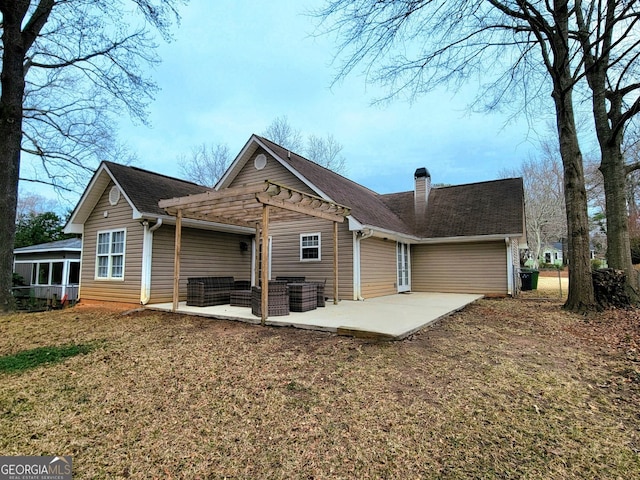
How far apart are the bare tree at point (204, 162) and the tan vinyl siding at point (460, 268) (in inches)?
762

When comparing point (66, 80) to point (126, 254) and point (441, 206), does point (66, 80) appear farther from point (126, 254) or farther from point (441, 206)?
point (441, 206)

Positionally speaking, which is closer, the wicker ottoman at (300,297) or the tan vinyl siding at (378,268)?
the wicker ottoman at (300,297)

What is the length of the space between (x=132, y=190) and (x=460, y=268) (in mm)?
11593

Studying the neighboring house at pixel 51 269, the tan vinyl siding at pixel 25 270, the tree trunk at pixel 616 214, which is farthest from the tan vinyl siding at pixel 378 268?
the tan vinyl siding at pixel 25 270

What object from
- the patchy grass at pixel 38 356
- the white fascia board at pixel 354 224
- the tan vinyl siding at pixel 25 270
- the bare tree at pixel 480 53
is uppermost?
the bare tree at pixel 480 53

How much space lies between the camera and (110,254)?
393 inches

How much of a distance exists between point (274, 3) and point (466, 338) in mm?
8319

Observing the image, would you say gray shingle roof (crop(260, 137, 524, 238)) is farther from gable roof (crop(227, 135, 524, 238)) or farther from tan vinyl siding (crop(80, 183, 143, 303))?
tan vinyl siding (crop(80, 183, 143, 303))

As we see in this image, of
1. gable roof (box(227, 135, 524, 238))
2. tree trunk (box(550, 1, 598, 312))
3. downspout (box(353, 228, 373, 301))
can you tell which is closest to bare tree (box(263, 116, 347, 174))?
gable roof (box(227, 135, 524, 238))

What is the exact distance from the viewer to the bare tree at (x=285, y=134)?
25.7 metres

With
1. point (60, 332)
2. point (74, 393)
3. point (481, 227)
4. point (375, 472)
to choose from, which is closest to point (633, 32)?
point (481, 227)

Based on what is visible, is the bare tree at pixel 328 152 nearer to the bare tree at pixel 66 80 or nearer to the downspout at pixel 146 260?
the bare tree at pixel 66 80

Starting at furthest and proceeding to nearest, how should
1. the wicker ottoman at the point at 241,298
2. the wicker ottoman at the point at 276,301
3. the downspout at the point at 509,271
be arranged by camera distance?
1. the downspout at the point at 509,271
2. the wicker ottoman at the point at 241,298
3. the wicker ottoman at the point at 276,301

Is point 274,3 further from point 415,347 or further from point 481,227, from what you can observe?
point 481,227
